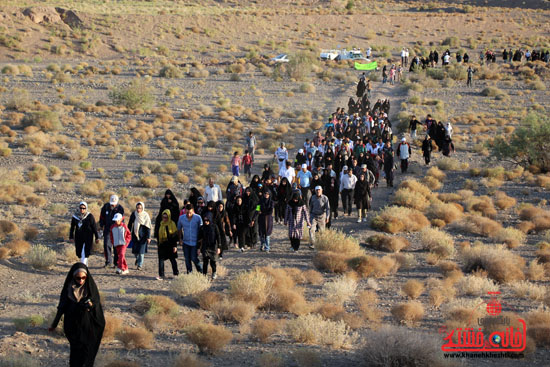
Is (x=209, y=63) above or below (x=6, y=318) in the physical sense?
above

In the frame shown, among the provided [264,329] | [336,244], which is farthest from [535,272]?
[264,329]

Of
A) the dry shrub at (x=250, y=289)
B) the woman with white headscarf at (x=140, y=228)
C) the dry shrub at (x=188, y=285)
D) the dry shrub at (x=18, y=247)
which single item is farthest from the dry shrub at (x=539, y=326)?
the dry shrub at (x=18, y=247)

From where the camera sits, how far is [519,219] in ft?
54.4

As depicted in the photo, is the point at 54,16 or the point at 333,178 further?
the point at 54,16

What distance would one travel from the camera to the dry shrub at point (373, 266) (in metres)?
11.9

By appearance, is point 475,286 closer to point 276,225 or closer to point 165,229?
point 165,229

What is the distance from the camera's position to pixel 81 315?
7.03 metres

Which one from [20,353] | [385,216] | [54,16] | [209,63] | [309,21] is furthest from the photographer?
[309,21]

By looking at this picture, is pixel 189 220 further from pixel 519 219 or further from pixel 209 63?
pixel 209 63

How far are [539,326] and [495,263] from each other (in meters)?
3.08

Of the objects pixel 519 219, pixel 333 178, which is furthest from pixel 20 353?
pixel 519 219

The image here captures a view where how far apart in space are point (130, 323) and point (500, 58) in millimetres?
53713

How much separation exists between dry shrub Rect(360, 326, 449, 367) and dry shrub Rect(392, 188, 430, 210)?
984cm

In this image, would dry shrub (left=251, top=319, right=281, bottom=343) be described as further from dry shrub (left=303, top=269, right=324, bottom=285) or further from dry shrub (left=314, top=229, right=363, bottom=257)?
dry shrub (left=314, top=229, right=363, bottom=257)
